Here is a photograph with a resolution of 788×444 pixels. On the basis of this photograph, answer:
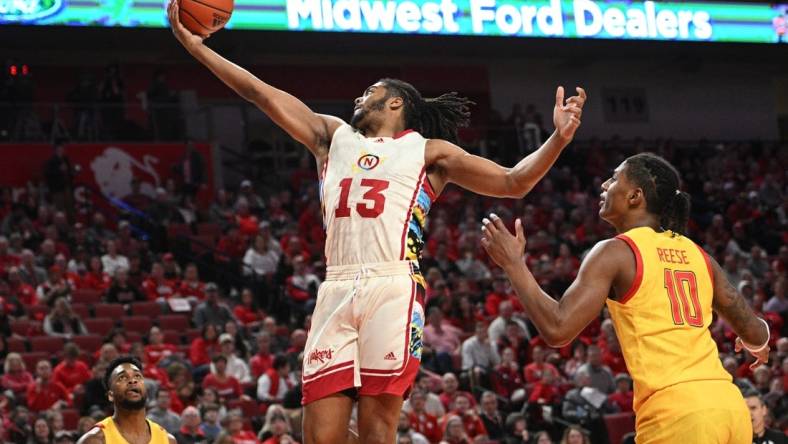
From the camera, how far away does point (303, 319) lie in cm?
1616

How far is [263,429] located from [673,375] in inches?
300

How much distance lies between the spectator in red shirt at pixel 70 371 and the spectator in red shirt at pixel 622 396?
6000 mm

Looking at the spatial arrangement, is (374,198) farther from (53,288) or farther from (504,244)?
(53,288)

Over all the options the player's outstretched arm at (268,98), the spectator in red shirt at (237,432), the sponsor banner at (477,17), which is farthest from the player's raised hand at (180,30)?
the sponsor banner at (477,17)

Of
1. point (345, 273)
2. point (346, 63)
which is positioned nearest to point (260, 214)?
point (346, 63)

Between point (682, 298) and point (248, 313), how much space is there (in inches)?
465

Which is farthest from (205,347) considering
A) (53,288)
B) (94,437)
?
(94,437)

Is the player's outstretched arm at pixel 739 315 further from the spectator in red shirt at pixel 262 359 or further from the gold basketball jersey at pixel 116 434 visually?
the spectator in red shirt at pixel 262 359

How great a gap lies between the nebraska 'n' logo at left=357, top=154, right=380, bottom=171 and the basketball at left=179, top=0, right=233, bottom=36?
37.7 inches

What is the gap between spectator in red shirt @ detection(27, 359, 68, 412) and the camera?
12.0m

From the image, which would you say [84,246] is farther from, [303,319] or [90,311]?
[303,319]

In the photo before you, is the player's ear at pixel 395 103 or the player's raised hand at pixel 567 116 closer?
the player's raised hand at pixel 567 116

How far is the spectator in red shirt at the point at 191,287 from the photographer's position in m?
16.0

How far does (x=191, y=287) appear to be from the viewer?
1612cm
